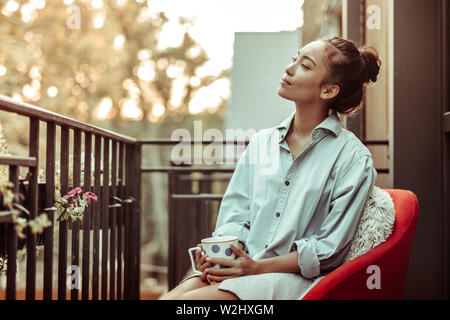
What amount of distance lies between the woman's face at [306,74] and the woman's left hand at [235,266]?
53 cm

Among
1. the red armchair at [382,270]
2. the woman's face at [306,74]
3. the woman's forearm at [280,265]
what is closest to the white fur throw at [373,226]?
the red armchair at [382,270]

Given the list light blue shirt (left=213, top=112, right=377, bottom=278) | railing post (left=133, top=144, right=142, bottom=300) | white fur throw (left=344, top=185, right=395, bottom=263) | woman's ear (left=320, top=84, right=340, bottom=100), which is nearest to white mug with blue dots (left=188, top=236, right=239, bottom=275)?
light blue shirt (left=213, top=112, right=377, bottom=278)

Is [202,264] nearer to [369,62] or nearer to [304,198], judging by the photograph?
[304,198]

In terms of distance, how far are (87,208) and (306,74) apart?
89 cm

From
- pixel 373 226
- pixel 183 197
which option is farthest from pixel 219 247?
pixel 183 197

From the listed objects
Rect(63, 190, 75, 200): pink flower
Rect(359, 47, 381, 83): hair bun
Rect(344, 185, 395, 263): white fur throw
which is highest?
Rect(359, 47, 381, 83): hair bun

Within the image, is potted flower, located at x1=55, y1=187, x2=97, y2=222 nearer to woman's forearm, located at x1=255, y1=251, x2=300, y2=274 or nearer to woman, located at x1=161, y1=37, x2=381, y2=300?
woman, located at x1=161, y1=37, x2=381, y2=300

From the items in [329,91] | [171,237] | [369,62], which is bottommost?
[171,237]

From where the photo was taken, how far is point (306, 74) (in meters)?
1.44

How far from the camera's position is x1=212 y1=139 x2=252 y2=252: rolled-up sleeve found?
1477mm

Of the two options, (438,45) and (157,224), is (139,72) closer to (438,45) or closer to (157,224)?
(157,224)

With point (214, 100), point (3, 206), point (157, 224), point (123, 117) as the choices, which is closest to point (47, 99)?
point (123, 117)

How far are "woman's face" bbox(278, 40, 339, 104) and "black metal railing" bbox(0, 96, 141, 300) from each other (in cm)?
71

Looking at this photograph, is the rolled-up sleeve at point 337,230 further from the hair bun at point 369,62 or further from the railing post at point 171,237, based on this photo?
the railing post at point 171,237
